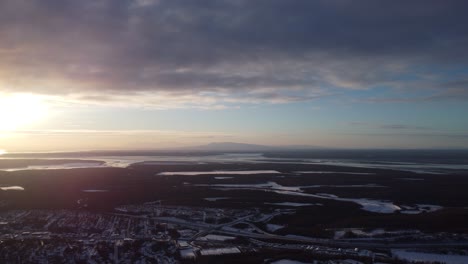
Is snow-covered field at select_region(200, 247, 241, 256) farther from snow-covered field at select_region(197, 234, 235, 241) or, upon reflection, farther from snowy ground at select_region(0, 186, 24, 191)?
snowy ground at select_region(0, 186, 24, 191)

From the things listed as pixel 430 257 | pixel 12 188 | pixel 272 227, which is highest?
pixel 12 188

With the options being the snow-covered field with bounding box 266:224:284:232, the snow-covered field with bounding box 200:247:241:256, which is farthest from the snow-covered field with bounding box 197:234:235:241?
the snow-covered field with bounding box 266:224:284:232

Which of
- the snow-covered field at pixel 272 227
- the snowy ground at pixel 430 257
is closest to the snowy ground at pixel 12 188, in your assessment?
the snow-covered field at pixel 272 227

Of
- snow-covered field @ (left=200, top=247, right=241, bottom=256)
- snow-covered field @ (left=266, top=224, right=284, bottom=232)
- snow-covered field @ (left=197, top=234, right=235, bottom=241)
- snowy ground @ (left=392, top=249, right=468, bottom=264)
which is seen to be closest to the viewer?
snowy ground @ (left=392, top=249, right=468, bottom=264)

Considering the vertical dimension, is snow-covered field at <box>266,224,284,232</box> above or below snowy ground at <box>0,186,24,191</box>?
below

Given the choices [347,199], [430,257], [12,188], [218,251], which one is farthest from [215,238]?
[12,188]

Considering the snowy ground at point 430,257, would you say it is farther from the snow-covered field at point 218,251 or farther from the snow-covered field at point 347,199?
the snow-covered field at point 347,199

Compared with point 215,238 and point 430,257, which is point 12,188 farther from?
point 430,257

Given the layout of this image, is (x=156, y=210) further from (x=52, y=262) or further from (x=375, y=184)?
(x=375, y=184)

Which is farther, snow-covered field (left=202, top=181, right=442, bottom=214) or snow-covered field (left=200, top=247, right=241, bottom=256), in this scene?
snow-covered field (left=202, top=181, right=442, bottom=214)

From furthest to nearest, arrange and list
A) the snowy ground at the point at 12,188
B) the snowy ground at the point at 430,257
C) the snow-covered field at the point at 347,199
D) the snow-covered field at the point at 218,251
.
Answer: the snowy ground at the point at 12,188 < the snow-covered field at the point at 347,199 < the snow-covered field at the point at 218,251 < the snowy ground at the point at 430,257

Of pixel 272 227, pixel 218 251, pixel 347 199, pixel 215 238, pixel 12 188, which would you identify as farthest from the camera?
pixel 12 188
